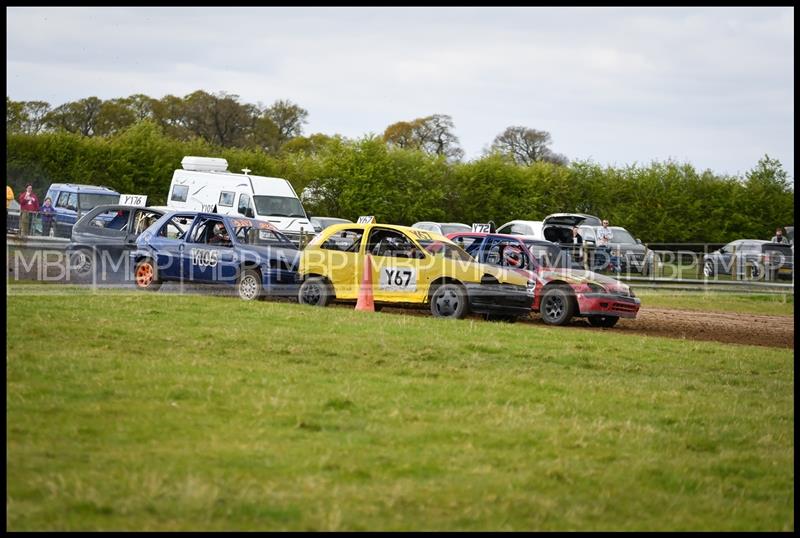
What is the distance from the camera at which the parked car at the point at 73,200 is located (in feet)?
108

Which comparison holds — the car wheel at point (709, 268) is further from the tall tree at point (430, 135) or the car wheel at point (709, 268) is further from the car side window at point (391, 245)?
the tall tree at point (430, 135)

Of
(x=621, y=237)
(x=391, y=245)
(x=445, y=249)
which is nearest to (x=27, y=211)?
(x=391, y=245)

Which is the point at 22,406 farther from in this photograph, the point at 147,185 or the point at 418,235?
the point at 147,185

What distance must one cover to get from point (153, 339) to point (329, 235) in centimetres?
660

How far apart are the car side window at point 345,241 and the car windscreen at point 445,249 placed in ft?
3.56

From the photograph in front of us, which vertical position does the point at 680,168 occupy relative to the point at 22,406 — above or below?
above

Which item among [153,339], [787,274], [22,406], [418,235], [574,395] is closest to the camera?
[22,406]

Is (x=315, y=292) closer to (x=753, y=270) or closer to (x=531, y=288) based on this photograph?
(x=531, y=288)

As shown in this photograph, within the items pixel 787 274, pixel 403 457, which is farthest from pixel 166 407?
pixel 787 274

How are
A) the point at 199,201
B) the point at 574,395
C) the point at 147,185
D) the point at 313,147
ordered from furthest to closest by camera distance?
the point at 313,147 < the point at 147,185 < the point at 199,201 < the point at 574,395

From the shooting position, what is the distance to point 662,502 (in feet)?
21.8

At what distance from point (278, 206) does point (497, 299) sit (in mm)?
16332

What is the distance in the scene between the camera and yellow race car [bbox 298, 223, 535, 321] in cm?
1755

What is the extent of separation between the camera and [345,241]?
18.4 meters
